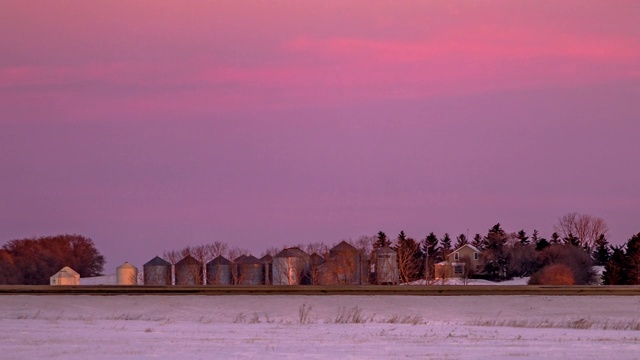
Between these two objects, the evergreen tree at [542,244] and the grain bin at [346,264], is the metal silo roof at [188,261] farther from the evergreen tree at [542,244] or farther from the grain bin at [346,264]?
the evergreen tree at [542,244]

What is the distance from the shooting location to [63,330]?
80.9 ft

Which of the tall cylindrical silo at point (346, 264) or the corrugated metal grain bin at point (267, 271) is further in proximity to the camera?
the corrugated metal grain bin at point (267, 271)

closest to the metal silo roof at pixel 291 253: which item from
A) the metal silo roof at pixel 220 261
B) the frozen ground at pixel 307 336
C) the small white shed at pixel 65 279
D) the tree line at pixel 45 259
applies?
the metal silo roof at pixel 220 261

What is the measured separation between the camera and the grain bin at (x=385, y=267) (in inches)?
3460

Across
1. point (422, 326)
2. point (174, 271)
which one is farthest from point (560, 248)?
point (422, 326)

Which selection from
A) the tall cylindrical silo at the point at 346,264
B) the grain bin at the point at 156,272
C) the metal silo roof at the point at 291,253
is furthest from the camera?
the metal silo roof at the point at 291,253

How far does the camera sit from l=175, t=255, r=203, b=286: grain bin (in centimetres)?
8631

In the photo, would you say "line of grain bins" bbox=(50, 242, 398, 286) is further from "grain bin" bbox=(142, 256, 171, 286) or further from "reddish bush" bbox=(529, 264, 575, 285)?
"reddish bush" bbox=(529, 264, 575, 285)

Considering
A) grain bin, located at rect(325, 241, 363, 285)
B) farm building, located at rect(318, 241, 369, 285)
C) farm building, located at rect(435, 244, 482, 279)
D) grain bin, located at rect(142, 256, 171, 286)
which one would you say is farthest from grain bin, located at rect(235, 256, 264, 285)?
farm building, located at rect(435, 244, 482, 279)

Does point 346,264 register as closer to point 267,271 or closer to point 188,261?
point 267,271

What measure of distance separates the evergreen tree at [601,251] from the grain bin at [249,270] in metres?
41.2

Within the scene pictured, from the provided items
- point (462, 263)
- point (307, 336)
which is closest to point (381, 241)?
point (462, 263)

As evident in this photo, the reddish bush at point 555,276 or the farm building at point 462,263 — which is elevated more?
the farm building at point 462,263

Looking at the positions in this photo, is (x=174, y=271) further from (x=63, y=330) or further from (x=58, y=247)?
(x=63, y=330)
